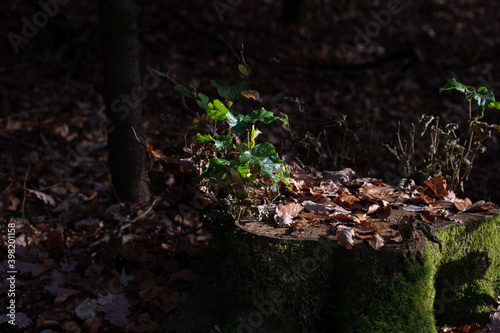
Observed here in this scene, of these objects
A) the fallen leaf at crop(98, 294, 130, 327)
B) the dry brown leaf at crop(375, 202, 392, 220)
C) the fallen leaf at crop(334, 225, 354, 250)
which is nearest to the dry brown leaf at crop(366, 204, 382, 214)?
the dry brown leaf at crop(375, 202, 392, 220)

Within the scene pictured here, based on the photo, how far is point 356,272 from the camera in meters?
2.33

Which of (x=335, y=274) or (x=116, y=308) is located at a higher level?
(x=335, y=274)

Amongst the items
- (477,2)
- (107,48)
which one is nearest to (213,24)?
(107,48)

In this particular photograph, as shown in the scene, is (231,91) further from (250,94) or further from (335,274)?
(335,274)

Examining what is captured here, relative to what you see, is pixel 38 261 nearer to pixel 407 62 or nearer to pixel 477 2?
pixel 407 62

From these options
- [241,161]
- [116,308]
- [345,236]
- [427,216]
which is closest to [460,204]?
[427,216]

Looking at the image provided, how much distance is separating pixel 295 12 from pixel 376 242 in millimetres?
8749

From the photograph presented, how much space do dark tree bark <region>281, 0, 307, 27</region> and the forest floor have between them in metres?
0.28

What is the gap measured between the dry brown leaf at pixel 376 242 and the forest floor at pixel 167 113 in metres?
1.04

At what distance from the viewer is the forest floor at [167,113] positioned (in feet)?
10.0

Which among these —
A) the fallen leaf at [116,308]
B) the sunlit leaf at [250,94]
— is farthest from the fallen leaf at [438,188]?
the fallen leaf at [116,308]

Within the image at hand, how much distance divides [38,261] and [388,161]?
4.29m

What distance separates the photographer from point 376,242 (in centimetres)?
229

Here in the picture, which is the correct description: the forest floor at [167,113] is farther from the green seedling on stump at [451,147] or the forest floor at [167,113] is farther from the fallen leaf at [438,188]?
the fallen leaf at [438,188]
